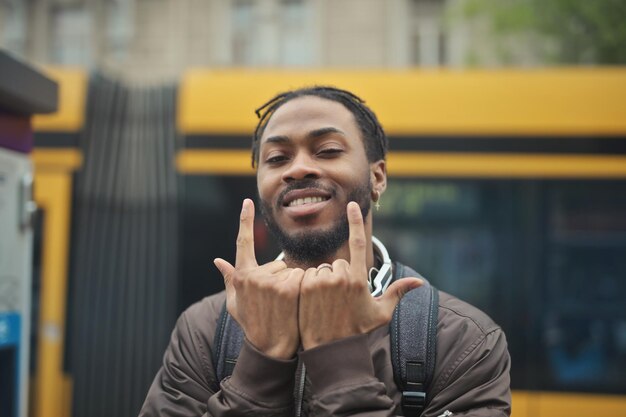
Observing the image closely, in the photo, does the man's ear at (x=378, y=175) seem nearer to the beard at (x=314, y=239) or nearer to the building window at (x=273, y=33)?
the beard at (x=314, y=239)

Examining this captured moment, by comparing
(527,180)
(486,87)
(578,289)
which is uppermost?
(486,87)

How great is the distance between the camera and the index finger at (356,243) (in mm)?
1276

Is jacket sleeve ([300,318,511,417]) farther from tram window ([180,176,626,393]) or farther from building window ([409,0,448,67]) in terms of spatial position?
building window ([409,0,448,67])

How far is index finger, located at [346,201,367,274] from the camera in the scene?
4.19 feet

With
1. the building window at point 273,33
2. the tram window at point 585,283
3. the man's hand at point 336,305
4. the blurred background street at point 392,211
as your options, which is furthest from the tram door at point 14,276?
the building window at point 273,33

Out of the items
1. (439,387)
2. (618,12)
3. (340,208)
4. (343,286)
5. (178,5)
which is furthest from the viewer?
(178,5)

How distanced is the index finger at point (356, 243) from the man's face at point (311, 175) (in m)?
0.19

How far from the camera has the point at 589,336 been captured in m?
3.95

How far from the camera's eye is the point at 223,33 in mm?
10750

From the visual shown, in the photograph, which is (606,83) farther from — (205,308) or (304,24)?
(304,24)

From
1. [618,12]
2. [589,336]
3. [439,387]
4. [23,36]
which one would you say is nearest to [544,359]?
[589,336]

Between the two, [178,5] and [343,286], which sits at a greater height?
[178,5]

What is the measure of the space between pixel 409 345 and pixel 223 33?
10161 mm

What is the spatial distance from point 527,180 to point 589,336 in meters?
1.13
